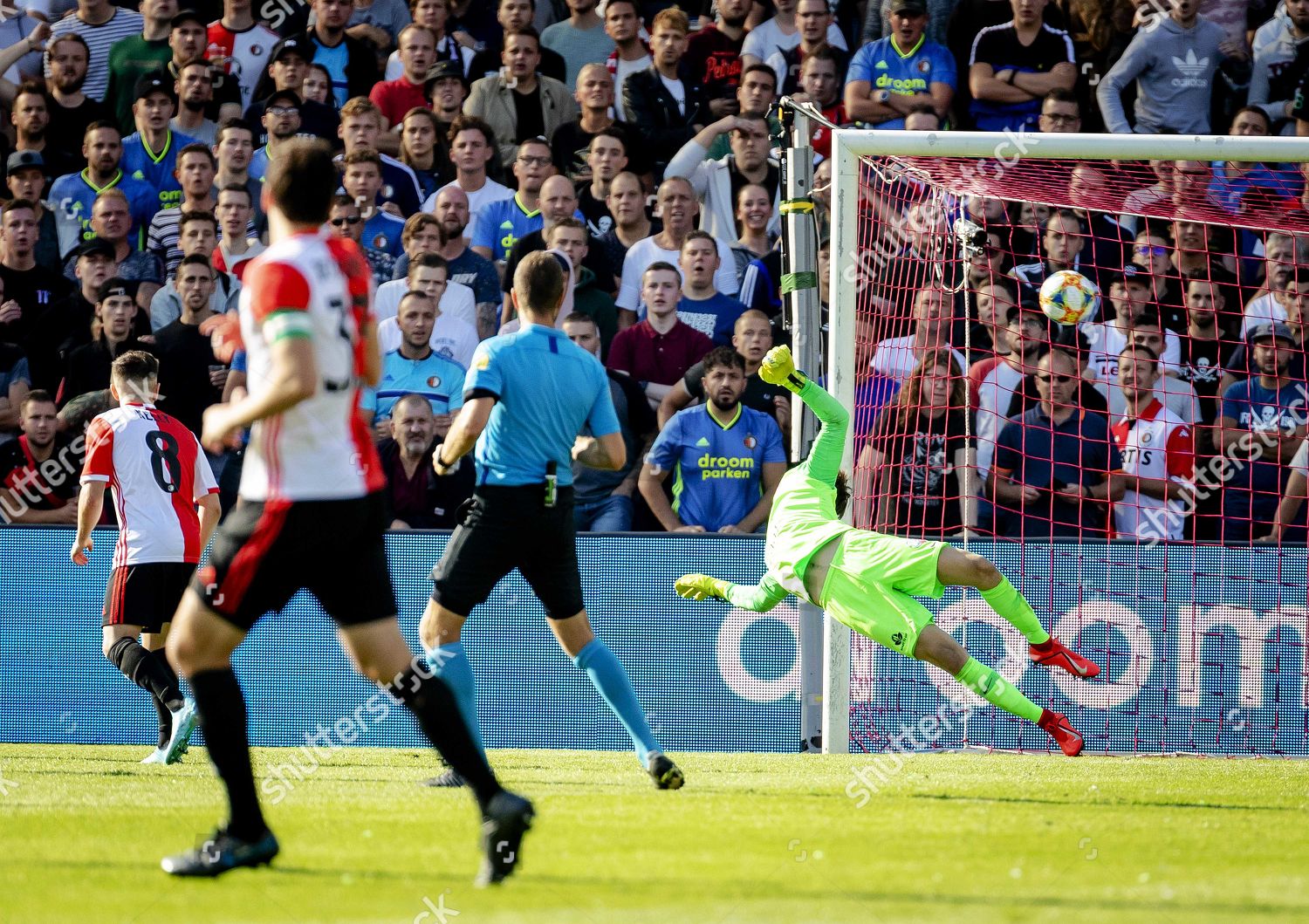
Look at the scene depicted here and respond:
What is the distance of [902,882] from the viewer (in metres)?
4.73

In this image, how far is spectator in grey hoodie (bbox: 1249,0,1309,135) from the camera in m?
13.2

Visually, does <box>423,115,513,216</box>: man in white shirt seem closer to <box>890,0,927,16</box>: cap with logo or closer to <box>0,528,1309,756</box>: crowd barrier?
<box>890,0,927,16</box>: cap with logo

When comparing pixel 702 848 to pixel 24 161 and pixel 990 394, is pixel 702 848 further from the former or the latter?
pixel 24 161

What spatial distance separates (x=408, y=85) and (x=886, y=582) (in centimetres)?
743

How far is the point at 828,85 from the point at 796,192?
3927 mm

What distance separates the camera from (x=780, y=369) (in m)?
8.12

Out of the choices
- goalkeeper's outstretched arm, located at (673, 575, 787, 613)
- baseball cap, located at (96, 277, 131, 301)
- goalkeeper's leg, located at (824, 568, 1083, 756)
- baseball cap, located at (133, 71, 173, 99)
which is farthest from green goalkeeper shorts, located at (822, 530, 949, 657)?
baseball cap, located at (133, 71, 173, 99)

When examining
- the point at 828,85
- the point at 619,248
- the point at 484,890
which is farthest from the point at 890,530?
the point at 484,890

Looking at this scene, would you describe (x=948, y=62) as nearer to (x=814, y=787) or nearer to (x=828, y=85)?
(x=828, y=85)

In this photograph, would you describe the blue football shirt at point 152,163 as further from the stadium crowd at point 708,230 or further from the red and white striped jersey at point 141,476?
the red and white striped jersey at point 141,476

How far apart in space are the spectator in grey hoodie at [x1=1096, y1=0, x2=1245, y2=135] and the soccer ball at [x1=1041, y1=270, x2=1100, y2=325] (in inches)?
141

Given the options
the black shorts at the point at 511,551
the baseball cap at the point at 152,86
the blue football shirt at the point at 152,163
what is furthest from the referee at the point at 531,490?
the baseball cap at the point at 152,86

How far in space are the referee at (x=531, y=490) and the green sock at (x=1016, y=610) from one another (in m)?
2.52

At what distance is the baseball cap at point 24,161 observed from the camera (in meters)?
13.0
